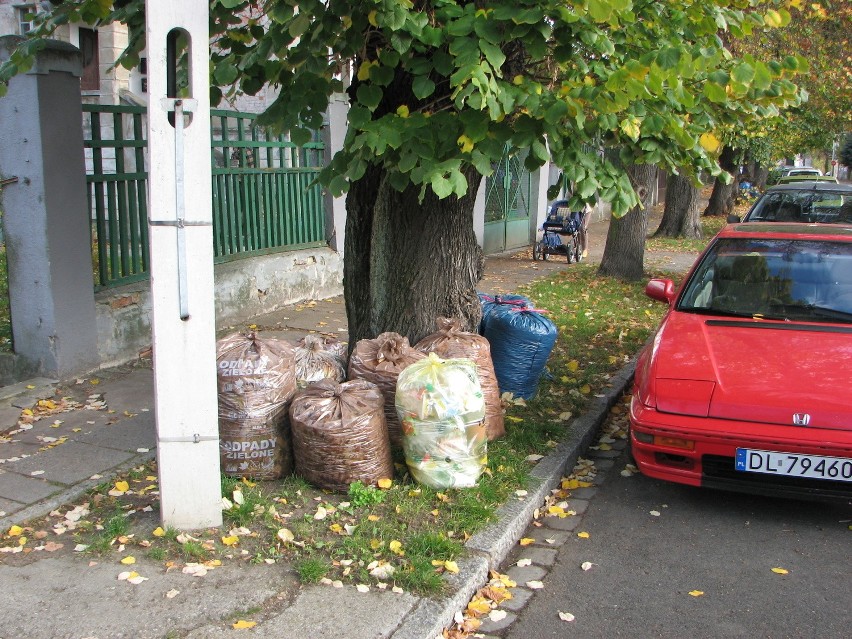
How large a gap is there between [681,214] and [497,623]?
17.4 m

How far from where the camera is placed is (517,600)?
389 centimetres

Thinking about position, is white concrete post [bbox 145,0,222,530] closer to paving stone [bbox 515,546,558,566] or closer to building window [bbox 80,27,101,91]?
paving stone [bbox 515,546,558,566]

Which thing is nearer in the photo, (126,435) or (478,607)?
(478,607)

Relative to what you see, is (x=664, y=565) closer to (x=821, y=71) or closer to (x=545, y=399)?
(x=545, y=399)

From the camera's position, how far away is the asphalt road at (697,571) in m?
3.65

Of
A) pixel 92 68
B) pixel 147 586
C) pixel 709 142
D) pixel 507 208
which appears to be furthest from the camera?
pixel 507 208

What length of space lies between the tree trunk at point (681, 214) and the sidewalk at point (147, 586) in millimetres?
15084

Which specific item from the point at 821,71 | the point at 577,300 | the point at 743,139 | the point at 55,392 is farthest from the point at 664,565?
the point at 743,139

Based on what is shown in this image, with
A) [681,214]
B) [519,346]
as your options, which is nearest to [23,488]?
[519,346]

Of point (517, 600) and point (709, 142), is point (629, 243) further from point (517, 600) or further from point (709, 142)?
point (517, 600)

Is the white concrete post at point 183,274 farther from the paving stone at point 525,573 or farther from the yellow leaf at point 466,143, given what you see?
the paving stone at point 525,573

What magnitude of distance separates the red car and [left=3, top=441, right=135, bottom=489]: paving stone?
3126mm

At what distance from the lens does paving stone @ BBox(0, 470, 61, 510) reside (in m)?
4.51

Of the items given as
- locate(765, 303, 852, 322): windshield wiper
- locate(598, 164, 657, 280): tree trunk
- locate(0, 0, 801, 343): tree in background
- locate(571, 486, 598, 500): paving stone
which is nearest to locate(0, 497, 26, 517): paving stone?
locate(0, 0, 801, 343): tree in background
